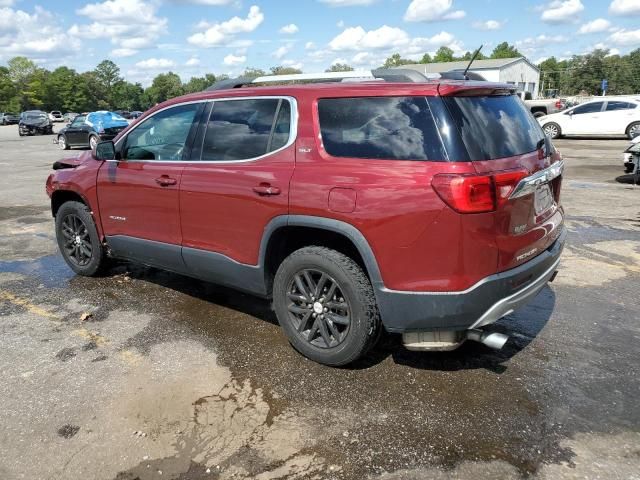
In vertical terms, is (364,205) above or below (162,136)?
below

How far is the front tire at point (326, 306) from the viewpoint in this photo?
3.32 meters

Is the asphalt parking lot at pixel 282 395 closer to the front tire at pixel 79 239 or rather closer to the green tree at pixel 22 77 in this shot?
the front tire at pixel 79 239

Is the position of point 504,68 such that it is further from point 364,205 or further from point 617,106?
point 364,205

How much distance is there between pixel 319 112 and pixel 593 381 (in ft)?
8.18

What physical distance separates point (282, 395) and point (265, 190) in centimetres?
136

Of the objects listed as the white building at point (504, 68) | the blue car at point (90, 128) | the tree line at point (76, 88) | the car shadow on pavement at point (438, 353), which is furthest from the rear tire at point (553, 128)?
the tree line at point (76, 88)

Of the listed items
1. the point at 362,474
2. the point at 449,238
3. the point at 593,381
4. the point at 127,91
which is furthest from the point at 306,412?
the point at 127,91

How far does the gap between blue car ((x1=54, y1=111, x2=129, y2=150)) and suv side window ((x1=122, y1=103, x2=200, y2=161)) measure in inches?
739

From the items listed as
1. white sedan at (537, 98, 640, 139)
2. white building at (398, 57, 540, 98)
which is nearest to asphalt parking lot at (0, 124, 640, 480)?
white sedan at (537, 98, 640, 139)

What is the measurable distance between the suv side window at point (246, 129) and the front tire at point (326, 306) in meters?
0.83

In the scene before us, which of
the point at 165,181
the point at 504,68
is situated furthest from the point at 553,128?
the point at 504,68

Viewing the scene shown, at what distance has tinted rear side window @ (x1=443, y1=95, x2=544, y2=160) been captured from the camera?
300cm

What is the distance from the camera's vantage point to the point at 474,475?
2562mm

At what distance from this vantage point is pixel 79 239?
5.45 metres
